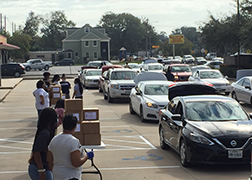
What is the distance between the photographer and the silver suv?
2331cm

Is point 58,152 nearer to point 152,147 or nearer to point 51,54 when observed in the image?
point 152,147

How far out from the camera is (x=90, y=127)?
8.81 m

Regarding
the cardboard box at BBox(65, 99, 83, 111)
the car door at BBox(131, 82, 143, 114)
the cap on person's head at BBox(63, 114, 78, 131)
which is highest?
the cap on person's head at BBox(63, 114, 78, 131)

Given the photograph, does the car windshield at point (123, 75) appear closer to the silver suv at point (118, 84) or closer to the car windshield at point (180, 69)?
the silver suv at point (118, 84)

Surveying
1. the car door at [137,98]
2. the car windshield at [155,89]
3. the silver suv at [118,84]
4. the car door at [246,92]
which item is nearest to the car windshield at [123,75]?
the silver suv at [118,84]

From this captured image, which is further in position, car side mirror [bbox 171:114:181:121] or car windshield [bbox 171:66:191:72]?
car windshield [bbox 171:66:191:72]

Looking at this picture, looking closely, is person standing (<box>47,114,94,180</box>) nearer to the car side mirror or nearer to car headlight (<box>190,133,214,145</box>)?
car headlight (<box>190,133,214,145</box>)

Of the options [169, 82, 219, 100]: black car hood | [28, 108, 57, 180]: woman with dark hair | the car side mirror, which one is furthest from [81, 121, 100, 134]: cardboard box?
[169, 82, 219, 100]: black car hood

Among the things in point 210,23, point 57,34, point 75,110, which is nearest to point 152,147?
point 75,110

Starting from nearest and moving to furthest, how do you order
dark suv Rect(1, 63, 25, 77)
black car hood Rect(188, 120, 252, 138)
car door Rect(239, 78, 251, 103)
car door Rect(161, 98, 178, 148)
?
black car hood Rect(188, 120, 252, 138) < car door Rect(161, 98, 178, 148) < car door Rect(239, 78, 251, 103) < dark suv Rect(1, 63, 25, 77)

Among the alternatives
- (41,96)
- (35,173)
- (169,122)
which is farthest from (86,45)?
(35,173)

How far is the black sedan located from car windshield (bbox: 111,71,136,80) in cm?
1367

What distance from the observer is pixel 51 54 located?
9894 centimetres

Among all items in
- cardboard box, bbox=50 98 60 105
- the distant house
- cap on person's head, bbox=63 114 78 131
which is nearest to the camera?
cap on person's head, bbox=63 114 78 131
